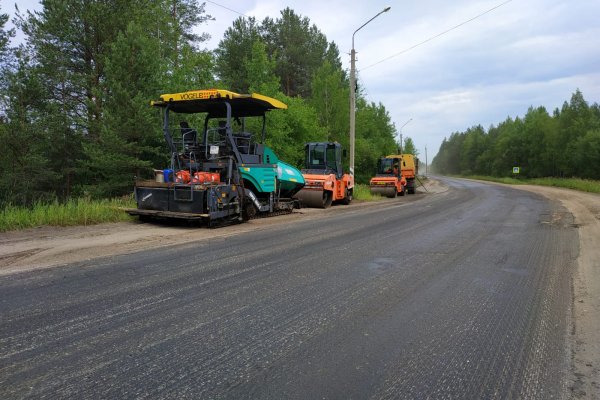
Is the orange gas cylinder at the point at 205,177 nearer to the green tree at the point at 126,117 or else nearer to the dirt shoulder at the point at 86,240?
the dirt shoulder at the point at 86,240

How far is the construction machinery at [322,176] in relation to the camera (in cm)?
1598

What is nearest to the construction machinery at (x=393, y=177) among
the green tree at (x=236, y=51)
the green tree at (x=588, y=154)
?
the green tree at (x=236, y=51)

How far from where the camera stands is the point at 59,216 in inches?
361

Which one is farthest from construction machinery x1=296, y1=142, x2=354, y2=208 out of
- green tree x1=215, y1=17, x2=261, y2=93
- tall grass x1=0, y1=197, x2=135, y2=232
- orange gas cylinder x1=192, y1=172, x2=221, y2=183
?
green tree x1=215, y1=17, x2=261, y2=93

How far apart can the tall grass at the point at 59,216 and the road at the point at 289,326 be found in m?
3.74

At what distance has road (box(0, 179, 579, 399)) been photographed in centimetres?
261

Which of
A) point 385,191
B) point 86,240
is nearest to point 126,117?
point 86,240

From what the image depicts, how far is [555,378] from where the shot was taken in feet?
9.16

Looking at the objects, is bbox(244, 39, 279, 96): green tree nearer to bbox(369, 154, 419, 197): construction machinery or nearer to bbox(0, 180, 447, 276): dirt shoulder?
bbox(369, 154, 419, 197): construction machinery

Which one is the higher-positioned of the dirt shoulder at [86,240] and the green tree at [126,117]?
the green tree at [126,117]

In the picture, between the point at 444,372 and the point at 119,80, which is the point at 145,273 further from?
the point at 119,80

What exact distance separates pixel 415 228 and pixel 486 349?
272 inches

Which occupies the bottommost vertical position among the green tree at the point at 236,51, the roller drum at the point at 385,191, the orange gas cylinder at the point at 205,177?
the roller drum at the point at 385,191

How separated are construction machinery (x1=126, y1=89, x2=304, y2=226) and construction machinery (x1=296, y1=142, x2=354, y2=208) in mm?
3985
